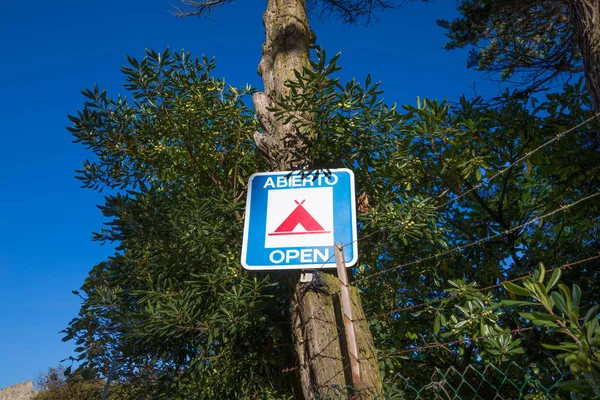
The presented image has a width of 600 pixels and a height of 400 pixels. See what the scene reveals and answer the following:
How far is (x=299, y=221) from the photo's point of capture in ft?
9.43

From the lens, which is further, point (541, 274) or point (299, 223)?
point (299, 223)

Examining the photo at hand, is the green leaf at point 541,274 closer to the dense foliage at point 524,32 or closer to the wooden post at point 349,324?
the wooden post at point 349,324

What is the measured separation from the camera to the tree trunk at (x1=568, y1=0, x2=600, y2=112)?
4.01m

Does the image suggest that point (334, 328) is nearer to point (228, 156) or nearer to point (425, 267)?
point (425, 267)

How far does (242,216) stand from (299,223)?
1.78 metres

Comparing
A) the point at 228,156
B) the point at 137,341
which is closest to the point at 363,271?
the point at 228,156

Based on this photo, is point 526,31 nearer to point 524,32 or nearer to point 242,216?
point 524,32

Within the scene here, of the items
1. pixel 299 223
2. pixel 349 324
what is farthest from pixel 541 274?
pixel 299 223

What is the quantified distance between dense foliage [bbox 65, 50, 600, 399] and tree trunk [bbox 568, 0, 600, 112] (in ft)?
1.79

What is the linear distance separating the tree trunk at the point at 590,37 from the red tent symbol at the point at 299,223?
9.57 feet

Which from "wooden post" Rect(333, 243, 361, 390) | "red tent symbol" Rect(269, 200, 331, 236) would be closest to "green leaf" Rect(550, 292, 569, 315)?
"wooden post" Rect(333, 243, 361, 390)

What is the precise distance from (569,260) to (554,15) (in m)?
3.24

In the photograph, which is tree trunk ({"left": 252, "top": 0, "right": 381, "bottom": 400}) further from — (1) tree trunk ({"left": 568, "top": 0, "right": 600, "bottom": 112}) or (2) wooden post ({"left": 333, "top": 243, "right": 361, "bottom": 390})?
(1) tree trunk ({"left": 568, "top": 0, "right": 600, "bottom": 112})

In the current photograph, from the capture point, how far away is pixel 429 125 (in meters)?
4.43
